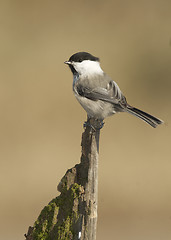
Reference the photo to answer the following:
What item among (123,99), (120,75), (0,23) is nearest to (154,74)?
(120,75)

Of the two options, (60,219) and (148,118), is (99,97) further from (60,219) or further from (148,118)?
(60,219)

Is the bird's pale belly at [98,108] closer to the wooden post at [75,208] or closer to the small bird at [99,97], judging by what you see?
the small bird at [99,97]

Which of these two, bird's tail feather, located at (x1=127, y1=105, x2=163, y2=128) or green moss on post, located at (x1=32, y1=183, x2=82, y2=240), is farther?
bird's tail feather, located at (x1=127, y1=105, x2=163, y2=128)

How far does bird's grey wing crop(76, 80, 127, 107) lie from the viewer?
16.2 ft

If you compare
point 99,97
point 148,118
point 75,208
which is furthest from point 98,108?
point 75,208

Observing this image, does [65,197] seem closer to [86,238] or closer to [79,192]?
[79,192]

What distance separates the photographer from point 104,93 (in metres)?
4.96

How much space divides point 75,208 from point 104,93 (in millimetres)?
1964

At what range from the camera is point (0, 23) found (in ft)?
33.4

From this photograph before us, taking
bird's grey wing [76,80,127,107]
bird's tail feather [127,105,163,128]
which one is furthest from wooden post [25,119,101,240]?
bird's grey wing [76,80,127,107]

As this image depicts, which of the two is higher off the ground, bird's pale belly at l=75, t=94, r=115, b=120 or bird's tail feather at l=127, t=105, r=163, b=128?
bird's pale belly at l=75, t=94, r=115, b=120

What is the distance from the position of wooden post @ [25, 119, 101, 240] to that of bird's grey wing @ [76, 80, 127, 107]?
54.1 inches

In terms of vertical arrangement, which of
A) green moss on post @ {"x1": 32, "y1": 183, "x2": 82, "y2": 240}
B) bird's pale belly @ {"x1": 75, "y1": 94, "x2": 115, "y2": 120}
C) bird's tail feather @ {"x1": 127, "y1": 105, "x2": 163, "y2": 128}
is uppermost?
bird's pale belly @ {"x1": 75, "y1": 94, "x2": 115, "y2": 120}

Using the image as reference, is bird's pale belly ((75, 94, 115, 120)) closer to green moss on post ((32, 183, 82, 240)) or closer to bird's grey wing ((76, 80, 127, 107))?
bird's grey wing ((76, 80, 127, 107))
